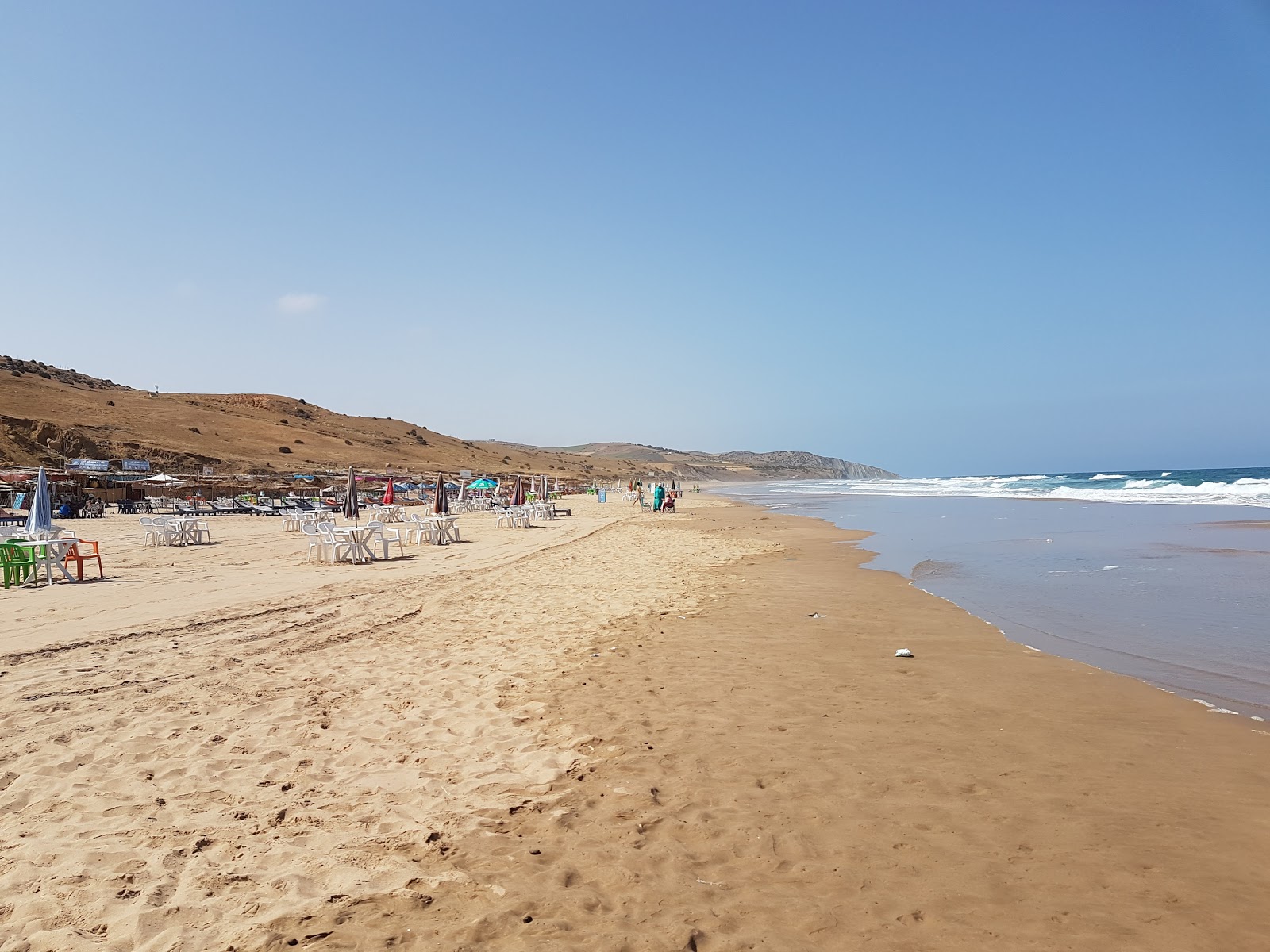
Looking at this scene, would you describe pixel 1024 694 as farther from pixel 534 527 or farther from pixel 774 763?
pixel 534 527

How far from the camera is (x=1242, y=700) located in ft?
18.1

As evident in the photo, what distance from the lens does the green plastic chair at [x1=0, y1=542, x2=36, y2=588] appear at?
10.3m

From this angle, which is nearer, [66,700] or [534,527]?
[66,700]

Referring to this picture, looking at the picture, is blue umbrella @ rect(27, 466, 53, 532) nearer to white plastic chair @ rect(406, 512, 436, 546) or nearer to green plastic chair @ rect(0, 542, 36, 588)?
green plastic chair @ rect(0, 542, 36, 588)

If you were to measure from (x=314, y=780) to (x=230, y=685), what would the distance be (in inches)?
84.6

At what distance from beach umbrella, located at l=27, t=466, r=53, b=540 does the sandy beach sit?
5444 mm

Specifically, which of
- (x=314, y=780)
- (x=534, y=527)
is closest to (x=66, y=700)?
(x=314, y=780)

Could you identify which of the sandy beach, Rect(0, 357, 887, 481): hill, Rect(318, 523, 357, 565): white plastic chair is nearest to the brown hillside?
Rect(0, 357, 887, 481): hill

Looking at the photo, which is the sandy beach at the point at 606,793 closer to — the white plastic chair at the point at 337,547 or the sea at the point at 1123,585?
the sea at the point at 1123,585

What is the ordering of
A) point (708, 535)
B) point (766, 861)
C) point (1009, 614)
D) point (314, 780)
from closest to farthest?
1. point (766, 861)
2. point (314, 780)
3. point (1009, 614)
4. point (708, 535)

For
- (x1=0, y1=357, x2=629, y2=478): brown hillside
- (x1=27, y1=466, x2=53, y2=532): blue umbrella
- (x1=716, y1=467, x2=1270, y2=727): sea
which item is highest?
(x1=0, y1=357, x2=629, y2=478): brown hillside

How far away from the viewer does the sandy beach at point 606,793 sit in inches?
107

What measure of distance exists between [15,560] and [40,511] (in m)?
2.33

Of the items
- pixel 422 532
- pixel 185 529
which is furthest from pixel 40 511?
pixel 422 532
